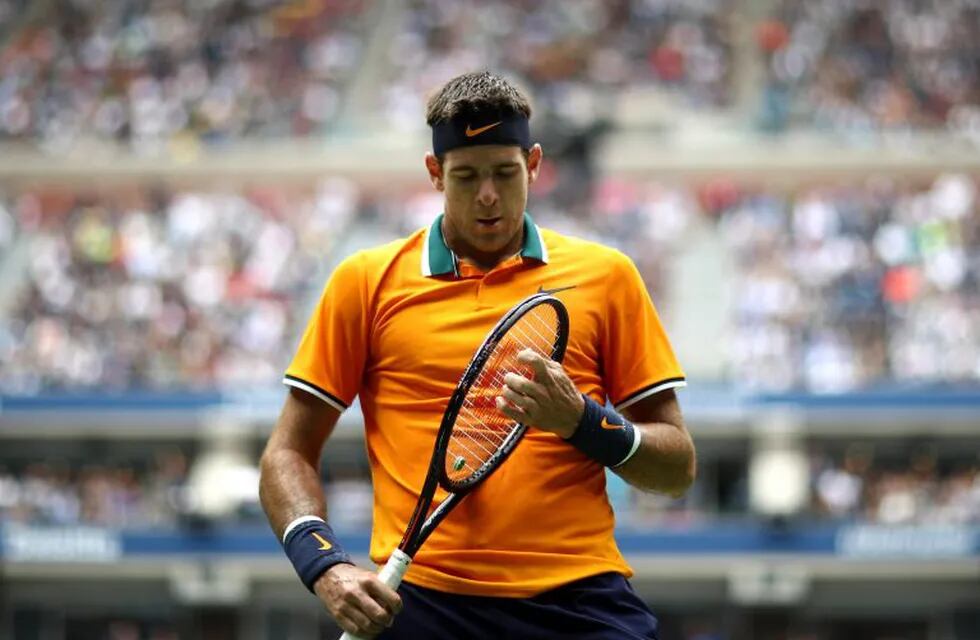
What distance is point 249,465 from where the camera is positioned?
874 inches

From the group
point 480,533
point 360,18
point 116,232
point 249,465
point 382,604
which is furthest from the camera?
point 360,18

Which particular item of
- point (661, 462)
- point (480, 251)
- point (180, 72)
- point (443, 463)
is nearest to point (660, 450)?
point (661, 462)

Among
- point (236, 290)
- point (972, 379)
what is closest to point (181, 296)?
point (236, 290)

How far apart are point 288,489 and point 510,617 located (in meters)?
0.65

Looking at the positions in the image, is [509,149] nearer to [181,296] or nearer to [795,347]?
[795,347]

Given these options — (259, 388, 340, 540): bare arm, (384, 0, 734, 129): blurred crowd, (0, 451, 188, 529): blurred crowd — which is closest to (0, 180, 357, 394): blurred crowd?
(0, 451, 188, 529): blurred crowd

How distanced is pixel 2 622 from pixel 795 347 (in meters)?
11.8

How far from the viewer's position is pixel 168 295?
Answer: 23.1m

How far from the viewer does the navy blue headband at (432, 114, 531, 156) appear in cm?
382

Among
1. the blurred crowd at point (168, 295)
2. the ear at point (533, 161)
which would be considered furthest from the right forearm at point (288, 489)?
the blurred crowd at point (168, 295)

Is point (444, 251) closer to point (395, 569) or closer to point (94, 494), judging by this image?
point (395, 569)

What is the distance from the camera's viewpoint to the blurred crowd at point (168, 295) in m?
22.3

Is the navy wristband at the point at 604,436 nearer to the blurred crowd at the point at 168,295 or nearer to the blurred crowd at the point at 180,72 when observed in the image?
the blurred crowd at the point at 168,295

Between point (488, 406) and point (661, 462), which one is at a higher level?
point (488, 406)
